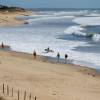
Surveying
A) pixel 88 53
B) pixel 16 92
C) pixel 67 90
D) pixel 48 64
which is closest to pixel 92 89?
pixel 67 90

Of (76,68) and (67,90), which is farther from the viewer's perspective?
(76,68)

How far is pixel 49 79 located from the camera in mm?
26828

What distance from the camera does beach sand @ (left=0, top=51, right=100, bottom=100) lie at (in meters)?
22.2

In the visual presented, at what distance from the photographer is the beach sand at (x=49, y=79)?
22234mm

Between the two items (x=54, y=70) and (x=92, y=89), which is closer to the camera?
(x=92, y=89)

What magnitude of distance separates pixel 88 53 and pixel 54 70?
389 inches

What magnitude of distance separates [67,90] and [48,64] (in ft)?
33.5

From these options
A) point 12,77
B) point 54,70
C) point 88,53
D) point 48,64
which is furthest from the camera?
point 88,53

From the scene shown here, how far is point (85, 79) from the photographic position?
2736 cm

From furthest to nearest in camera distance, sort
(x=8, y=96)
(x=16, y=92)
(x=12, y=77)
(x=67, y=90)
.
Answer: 1. (x=12, y=77)
2. (x=67, y=90)
3. (x=16, y=92)
4. (x=8, y=96)

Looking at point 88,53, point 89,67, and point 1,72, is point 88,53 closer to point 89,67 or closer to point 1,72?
point 89,67

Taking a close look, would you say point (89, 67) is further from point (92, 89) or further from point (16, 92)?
point (16, 92)

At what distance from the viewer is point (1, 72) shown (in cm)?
2792

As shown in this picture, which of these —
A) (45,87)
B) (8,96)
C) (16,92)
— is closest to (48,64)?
(45,87)
